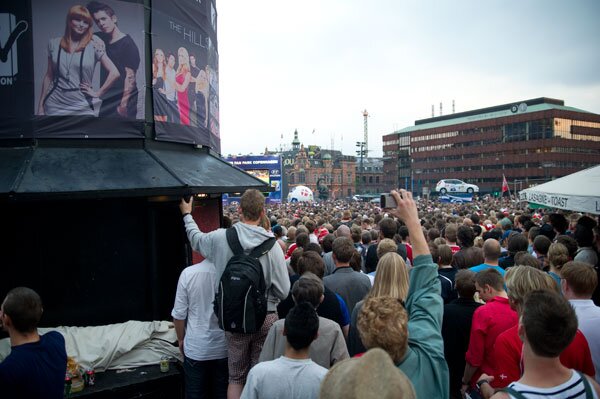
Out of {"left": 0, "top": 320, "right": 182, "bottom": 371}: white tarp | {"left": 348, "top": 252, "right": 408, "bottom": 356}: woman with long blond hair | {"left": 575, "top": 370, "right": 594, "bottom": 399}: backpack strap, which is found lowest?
{"left": 0, "top": 320, "right": 182, "bottom": 371}: white tarp

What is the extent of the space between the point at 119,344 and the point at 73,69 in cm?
368

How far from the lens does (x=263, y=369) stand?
2875 mm

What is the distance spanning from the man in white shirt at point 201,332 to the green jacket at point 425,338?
2324 millimetres

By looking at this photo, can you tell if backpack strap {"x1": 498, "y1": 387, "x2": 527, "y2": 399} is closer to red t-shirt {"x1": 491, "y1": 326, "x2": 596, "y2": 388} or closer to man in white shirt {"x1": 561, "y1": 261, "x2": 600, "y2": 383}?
red t-shirt {"x1": 491, "y1": 326, "x2": 596, "y2": 388}

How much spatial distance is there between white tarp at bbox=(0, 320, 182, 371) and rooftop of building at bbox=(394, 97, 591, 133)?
308ft

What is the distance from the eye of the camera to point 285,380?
2820 millimetres

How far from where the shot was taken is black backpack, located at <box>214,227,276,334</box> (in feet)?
12.8

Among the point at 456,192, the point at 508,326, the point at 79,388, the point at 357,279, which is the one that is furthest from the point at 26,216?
the point at 456,192

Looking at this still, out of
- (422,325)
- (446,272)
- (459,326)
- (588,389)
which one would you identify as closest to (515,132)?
(446,272)

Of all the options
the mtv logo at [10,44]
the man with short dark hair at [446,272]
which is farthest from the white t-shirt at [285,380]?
the mtv logo at [10,44]

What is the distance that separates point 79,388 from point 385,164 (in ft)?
407

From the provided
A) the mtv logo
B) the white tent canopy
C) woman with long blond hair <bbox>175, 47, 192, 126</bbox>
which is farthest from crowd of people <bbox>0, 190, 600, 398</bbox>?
the mtv logo

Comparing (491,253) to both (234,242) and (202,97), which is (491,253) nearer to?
(234,242)

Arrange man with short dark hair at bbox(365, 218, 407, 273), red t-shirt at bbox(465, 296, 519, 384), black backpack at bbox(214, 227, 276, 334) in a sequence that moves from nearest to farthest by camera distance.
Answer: black backpack at bbox(214, 227, 276, 334) < red t-shirt at bbox(465, 296, 519, 384) < man with short dark hair at bbox(365, 218, 407, 273)
